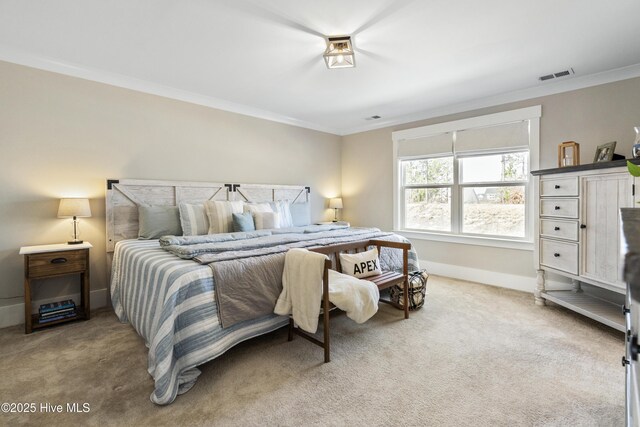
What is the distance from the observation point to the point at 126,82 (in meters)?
3.30

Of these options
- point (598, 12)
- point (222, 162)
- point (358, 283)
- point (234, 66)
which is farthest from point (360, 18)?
point (222, 162)

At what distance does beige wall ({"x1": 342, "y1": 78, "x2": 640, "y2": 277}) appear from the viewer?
306cm

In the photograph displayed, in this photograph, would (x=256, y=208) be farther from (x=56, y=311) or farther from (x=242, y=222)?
(x=56, y=311)

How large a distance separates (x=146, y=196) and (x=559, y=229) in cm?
429

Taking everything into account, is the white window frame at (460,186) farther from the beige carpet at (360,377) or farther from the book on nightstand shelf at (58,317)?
the book on nightstand shelf at (58,317)

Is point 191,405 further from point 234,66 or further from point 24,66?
point 24,66

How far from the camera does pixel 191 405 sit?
5.55 ft

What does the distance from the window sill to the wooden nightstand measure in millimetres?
4028

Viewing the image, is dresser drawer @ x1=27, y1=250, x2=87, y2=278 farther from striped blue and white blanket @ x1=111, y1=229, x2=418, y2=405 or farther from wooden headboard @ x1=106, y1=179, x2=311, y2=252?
striped blue and white blanket @ x1=111, y1=229, x2=418, y2=405

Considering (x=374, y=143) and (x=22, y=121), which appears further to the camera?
(x=374, y=143)

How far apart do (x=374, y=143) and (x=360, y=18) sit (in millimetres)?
3008

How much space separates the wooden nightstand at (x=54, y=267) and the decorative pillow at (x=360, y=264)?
2.40m

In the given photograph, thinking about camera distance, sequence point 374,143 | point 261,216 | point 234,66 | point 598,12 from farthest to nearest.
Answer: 1. point 374,143
2. point 261,216
3. point 234,66
4. point 598,12

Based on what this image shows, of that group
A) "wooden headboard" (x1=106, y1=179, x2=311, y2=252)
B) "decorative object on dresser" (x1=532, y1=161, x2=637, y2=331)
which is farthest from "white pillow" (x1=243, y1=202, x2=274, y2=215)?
"decorative object on dresser" (x1=532, y1=161, x2=637, y2=331)
